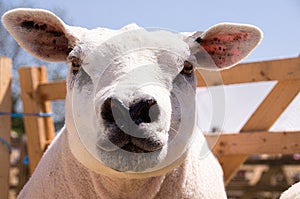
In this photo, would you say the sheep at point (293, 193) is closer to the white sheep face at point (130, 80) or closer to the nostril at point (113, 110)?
the white sheep face at point (130, 80)

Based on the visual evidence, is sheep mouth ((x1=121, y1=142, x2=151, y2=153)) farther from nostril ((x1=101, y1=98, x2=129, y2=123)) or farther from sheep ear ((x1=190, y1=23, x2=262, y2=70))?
sheep ear ((x1=190, y1=23, x2=262, y2=70))

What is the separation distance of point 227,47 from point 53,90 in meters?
1.88

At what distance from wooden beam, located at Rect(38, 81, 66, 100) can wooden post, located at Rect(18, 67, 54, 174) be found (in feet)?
0.12

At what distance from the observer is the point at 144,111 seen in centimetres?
181

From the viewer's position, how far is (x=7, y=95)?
397 centimetres

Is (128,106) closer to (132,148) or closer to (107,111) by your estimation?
(107,111)

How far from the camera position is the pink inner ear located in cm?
249

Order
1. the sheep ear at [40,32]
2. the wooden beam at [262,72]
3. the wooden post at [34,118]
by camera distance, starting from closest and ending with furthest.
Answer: the sheep ear at [40,32] < the wooden beam at [262,72] < the wooden post at [34,118]

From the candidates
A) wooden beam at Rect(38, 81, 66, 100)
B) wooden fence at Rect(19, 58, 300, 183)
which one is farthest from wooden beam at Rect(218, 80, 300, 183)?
wooden beam at Rect(38, 81, 66, 100)

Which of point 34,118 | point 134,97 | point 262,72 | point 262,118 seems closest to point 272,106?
point 262,118

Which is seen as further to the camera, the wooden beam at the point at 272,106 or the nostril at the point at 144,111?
the wooden beam at the point at 272,106

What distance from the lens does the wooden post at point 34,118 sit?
13.1 feet

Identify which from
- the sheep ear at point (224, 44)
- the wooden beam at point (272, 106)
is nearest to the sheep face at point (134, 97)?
the sheep ear at point (224, 44)

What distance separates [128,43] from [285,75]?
1.58 metres
